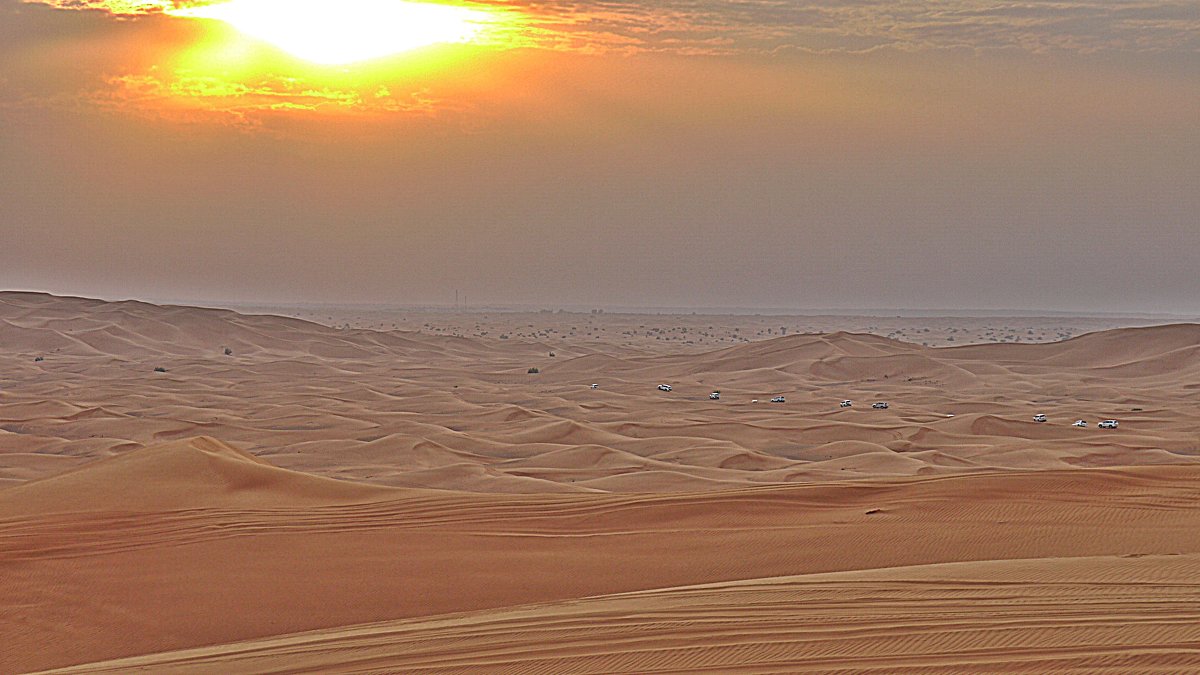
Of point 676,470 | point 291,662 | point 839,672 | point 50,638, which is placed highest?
point 839,672

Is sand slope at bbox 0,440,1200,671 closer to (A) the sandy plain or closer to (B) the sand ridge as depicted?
(A) the sandy plain

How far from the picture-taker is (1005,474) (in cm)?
1096

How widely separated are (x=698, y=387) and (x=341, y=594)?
27.0 meters

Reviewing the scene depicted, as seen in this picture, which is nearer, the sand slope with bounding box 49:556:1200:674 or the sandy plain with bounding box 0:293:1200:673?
the sand slope with bounding box 49:556:1200:674

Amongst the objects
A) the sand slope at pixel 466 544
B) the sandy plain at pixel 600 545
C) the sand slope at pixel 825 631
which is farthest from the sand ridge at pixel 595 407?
the sand slope at pixel 825 631

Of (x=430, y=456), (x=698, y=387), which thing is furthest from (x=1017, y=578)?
(x=698, y=387)

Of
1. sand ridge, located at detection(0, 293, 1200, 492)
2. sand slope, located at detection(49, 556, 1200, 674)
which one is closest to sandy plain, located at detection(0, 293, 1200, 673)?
sand slope, located at detection(49, 556, 1200, 674)

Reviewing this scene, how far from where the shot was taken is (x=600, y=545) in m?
9.17

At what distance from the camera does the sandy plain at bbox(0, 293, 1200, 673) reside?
5.55m

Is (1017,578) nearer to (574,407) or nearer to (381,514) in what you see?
(381,514)

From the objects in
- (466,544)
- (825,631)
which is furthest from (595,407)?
(825,631)

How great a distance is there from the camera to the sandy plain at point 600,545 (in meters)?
5.55

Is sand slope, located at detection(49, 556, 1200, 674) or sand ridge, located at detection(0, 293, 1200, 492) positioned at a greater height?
sand slope, located at detection(49, 556, 1200, 674)

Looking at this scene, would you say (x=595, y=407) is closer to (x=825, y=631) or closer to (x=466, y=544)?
(x=466, y=544)
